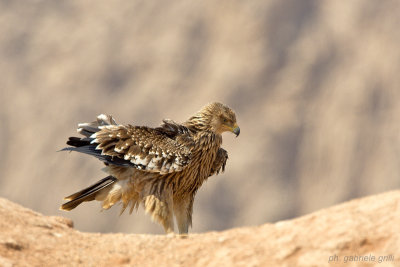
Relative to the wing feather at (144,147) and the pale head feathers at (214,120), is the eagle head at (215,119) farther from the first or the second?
the wing feather at (144,147)

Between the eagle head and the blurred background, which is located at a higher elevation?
the blurred background

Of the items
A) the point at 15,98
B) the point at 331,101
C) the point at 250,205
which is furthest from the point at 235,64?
the point at 15,98

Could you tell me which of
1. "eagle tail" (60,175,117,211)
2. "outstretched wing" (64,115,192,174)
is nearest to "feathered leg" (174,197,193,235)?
"outstretched wing" (64,115,192,174)

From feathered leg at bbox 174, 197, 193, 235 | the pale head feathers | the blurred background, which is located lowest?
feathered leg at bbox 174, 197, 193, 235

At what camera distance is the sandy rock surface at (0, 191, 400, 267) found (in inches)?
176

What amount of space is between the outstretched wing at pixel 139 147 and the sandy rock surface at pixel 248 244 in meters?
2.02

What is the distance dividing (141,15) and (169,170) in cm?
2506

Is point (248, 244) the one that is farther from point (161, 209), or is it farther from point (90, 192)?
point (90, 192)

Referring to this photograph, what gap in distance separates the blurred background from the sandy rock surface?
1983cm

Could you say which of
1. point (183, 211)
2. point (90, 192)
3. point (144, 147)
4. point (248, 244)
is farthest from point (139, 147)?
point (248, 244)

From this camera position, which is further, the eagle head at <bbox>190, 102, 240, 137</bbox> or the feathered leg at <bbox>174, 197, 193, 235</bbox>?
the eagle head at <bbox>190, 102, 240, 137</bbox>

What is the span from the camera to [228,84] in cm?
2892

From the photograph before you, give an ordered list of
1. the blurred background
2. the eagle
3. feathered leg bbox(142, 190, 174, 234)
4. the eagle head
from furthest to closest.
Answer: the blurred background, the eagle head, the eagle, feathered leg bbox(142, 190, 174, 234)

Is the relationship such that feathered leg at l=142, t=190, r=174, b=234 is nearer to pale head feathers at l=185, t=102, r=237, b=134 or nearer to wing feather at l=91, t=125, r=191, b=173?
wing feather at l=91, t=125, r=191, b=173
